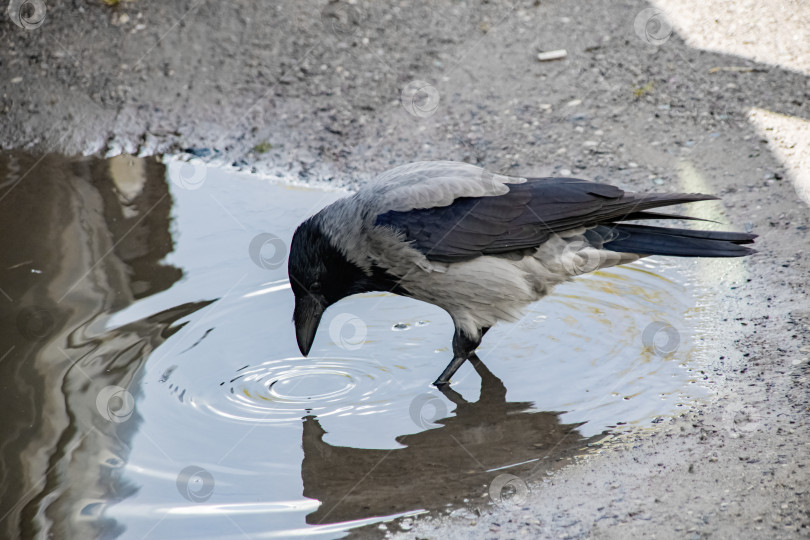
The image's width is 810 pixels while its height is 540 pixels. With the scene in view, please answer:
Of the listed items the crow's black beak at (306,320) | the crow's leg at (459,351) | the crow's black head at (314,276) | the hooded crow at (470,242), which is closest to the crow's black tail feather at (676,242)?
the hooded crow at (470,242)

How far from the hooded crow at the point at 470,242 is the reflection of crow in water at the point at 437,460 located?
0.39 meters

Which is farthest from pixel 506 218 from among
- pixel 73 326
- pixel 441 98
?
pixel 441 98

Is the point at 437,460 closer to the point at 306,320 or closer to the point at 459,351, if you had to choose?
the point at 459,351

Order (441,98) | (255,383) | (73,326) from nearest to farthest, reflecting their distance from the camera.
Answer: (255,383)
(73,326)
(441,98)

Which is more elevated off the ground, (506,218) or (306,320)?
(506,218)

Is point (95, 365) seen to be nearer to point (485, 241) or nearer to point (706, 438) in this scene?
point (485, 241)

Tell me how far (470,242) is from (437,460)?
1080mm

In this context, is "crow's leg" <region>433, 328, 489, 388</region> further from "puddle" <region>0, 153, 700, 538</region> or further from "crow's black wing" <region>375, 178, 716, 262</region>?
"crow's black wing" <region>375, 178, 716, 262</region>

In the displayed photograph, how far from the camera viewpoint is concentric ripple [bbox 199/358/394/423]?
13.0 feet

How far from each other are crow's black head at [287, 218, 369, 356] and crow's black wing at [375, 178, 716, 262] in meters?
0.31

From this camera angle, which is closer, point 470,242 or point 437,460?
point 437,460

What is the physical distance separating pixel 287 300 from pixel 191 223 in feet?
3.58

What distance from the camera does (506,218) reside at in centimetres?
405

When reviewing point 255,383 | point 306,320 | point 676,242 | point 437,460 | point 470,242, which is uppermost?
point 470,242
